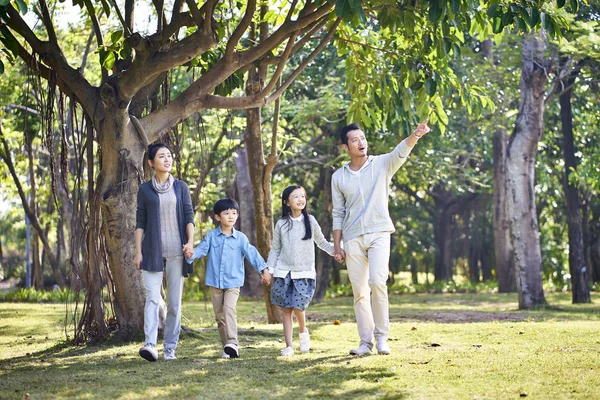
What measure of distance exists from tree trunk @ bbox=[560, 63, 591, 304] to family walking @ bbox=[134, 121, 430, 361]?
34.2ft

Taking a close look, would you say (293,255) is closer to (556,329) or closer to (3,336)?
(556,329)

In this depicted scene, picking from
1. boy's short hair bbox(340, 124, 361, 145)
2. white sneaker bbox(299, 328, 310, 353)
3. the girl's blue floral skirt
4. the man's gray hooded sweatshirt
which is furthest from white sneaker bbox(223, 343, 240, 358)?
boy's short hair bbox(340, 124, 361, 145)

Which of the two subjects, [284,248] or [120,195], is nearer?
[284,248]

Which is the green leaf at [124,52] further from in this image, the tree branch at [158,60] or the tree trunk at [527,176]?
the tree trunk at [527,176]

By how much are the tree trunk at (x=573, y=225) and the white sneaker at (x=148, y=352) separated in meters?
11.8

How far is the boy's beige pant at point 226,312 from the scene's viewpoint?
25.7 ft

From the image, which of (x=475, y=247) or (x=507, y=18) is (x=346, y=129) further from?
(x=475, y=247)

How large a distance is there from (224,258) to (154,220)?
72 cm

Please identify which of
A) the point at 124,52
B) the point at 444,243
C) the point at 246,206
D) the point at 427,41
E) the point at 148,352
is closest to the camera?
the point at 148,352

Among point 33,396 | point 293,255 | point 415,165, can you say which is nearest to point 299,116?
point 415,165

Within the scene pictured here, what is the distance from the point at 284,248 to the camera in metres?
8.14

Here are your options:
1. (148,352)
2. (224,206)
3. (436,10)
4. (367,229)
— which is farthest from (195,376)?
(436,10)

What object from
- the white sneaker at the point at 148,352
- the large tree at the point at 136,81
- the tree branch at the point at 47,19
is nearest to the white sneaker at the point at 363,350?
the white sneaker at the point at 148,352

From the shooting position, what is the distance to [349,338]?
9.84 metres
